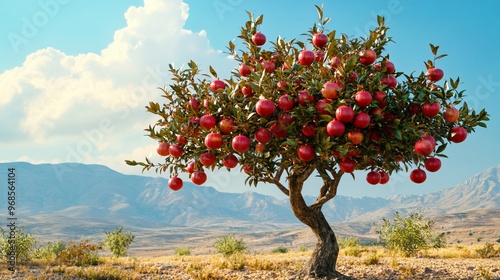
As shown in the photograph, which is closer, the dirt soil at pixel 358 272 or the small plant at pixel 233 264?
the dirt soil at pixel 358 272

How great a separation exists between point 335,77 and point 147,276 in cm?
1052

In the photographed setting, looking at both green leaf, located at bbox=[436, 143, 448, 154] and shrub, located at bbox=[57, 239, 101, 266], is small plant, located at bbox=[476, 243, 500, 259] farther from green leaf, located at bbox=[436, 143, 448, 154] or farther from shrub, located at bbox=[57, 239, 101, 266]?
shrub, located at bbox=[57, 239, 101, 266]

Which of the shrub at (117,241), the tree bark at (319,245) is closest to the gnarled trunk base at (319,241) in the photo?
the tree bark at (319,245)

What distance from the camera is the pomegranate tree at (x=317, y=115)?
8312mm

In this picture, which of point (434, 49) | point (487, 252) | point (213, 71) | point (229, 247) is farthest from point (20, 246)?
point (487, 252)

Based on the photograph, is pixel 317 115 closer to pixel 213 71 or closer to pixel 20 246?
pixel 213 71

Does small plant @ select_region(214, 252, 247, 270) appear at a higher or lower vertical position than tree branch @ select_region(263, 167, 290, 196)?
lower

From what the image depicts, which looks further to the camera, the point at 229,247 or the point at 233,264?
the point at 229,247

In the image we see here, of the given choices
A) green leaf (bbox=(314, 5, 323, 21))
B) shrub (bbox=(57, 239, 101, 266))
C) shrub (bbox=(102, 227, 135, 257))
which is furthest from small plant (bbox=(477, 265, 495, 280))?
shrub (bbox=(102, 227, 135, 257))

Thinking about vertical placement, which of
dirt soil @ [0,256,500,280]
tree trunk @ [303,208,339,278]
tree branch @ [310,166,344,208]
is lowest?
dirt soil @ [0,256,500,280]

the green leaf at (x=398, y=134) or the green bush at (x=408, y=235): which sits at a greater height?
the green leaf at (x=398, y=134)

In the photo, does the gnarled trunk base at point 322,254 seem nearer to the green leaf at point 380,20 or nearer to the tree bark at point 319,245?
the tree bark at point 319,245

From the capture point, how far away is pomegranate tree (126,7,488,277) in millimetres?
8312

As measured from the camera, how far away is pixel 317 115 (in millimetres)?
8641
